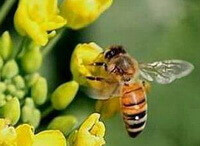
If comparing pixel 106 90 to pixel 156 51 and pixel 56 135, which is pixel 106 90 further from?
pixel 156 51

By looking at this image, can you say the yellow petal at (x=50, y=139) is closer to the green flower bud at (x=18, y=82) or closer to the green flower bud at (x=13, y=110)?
the green flower bud at (x=13, y=110)

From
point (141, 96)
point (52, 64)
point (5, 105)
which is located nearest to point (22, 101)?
point (5, 105)

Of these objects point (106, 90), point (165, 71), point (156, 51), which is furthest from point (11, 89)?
point (156, 51)

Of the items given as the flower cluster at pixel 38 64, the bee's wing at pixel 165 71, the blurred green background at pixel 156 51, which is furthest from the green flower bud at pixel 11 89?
the blurred green background at pixel 156 51

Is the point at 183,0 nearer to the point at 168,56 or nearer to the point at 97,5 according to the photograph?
the point at 168,56

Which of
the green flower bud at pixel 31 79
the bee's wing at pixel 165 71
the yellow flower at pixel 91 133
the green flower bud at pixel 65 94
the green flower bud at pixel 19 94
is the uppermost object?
the green flower bud at pixel 31 79

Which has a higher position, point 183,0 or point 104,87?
point 104,87

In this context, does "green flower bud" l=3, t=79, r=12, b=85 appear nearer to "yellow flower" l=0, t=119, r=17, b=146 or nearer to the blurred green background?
"yellow flower" l=0, t=119, r=17, b=146
